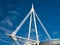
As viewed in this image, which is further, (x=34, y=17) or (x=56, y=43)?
(x=34, y=17)

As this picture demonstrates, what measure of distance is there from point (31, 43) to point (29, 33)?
4.75 meters

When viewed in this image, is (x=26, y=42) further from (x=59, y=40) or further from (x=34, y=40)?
(x=59, y=40)

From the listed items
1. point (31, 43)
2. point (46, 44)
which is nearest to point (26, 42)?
point (31, 43)

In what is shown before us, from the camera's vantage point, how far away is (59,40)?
108000 mm

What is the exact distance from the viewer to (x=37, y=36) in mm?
112125

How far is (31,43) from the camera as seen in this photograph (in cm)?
11575

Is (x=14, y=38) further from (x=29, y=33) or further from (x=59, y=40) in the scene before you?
(x=59, y=40)

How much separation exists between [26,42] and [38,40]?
19.3ft

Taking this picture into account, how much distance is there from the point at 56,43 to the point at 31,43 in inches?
502

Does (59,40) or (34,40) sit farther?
(34,40)

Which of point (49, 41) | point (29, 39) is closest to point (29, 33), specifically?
point (29, 39)

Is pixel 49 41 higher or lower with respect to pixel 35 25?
lower

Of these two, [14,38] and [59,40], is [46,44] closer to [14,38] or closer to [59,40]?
[59,40]

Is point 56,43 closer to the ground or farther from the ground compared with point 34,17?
closer to the ground
